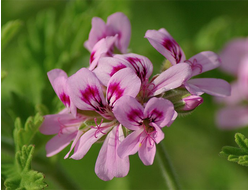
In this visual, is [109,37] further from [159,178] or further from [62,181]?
[159,178]

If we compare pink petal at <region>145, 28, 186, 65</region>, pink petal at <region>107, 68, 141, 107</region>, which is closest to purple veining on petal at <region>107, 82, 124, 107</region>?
pink petal at <region>107, 68, 141, 107</region>

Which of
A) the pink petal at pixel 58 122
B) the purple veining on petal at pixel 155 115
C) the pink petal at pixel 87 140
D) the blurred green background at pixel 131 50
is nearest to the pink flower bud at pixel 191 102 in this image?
the purple veining on petal at pixel 155 115

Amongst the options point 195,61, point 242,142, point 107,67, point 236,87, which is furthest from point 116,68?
point 236,87

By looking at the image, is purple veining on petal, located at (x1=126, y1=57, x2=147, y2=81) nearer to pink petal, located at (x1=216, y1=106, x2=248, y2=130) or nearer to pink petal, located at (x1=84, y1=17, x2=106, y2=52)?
pink petal, located at (x1=84, y1=17, x2=106, y2=52)

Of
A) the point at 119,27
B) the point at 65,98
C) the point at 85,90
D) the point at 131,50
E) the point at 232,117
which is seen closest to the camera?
the point at 85,90

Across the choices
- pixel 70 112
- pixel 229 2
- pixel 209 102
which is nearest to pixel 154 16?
pixel 229 2

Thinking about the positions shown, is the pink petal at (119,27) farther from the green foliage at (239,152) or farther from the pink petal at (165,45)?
the green foliage at (239,152)

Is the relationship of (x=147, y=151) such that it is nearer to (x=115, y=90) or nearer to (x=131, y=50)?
(x=115, y=90)
